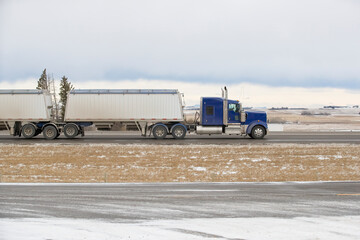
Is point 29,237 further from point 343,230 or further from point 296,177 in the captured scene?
point 296,177

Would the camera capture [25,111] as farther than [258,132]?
Yes

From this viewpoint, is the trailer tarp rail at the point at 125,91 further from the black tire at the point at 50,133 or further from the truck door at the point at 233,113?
the truck door at the point at 233,113

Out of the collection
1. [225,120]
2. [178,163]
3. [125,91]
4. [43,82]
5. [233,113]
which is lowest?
[178,163]

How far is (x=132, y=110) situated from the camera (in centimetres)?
3120

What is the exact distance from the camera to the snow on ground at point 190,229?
693 cm

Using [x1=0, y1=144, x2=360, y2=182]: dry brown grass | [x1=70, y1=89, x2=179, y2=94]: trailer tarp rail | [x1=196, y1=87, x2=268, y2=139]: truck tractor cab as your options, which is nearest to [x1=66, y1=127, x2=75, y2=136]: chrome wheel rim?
[x1=70, y1=89, x2=179, y2=94]: trailer tarp rail

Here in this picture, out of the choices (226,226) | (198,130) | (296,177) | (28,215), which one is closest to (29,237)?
(28,215)

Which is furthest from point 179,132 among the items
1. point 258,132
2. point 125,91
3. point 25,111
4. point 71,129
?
point 25,111

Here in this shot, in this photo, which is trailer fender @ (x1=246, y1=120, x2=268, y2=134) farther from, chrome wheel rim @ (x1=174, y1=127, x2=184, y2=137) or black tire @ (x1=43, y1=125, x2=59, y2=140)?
black tire @ (x1=43, y1=125, x2=59, y2=140)

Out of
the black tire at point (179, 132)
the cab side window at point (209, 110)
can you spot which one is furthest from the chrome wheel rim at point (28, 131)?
the cab side window at point (209, 110)

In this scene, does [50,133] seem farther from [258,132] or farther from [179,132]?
[258,132]

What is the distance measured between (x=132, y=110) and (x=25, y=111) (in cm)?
798

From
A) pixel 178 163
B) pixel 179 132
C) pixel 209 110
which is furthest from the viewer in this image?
pixel 209 110

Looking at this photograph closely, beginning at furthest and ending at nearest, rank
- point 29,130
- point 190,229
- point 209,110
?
point 29,130, point 209,110, point 190,229
